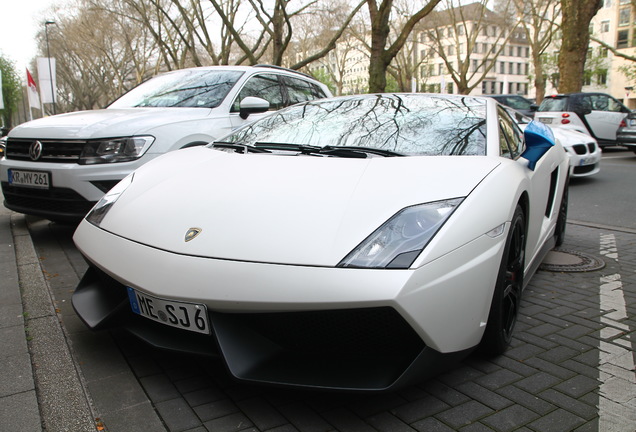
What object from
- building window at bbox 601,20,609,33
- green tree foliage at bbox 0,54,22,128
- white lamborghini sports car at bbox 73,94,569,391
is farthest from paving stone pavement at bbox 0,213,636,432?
building window at bbox 601,20,609,33

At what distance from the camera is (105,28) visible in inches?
1468

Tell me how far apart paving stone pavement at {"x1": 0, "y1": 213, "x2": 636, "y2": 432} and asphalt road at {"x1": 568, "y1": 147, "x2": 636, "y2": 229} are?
144 inches

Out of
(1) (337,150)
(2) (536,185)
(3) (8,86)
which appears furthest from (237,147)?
(3) (8,86)

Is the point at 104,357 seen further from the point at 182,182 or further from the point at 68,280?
the point at 68,280

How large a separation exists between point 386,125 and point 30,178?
10.2 feet

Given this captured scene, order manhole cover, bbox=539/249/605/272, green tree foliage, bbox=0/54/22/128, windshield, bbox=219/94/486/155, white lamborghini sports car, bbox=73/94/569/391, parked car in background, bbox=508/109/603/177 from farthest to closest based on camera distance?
green tree foliage, bbox=0/54/22/128 → parked car in background, bbox=508/109/603/177 → manhole cover, bbox=539/249/605/272 → windshield, bbox=219/94/486/155 → white lamborghini sports car, bbox=73/94/569/391

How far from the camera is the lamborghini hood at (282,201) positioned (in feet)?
6.72

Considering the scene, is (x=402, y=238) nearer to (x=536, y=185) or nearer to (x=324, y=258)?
Result: (x=324, y=258)

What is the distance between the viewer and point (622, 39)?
62281mm

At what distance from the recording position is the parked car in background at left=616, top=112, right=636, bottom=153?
1250 cm

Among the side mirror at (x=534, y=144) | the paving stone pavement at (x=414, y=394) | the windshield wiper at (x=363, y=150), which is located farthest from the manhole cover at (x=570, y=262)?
the windshield wiper at (x=363, y=150)

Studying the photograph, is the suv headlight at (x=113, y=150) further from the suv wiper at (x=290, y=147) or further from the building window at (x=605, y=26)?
the building window at (x=605, y=26)

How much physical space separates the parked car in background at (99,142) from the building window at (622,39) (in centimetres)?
6836

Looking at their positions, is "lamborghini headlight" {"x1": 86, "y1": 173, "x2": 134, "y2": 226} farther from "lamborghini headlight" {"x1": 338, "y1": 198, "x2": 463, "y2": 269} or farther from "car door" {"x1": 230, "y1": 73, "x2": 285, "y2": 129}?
"car door" {"x1": 230, "y1": 73, "x2": 285, "y2": 129}
